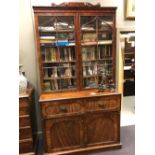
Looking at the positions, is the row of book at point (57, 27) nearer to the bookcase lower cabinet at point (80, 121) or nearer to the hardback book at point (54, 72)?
the hardback book at point (54, 72)

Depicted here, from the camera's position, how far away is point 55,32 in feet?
8.72

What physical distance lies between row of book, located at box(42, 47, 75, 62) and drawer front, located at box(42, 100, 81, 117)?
2.13 ft

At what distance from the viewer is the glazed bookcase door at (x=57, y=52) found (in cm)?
262

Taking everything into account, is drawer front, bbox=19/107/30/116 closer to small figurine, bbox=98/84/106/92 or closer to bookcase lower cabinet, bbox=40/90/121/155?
bookcase lower cabinet, bbox=40/90/121/155

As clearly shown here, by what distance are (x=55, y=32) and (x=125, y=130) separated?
2.01m

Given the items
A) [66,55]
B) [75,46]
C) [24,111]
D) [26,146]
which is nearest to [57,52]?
[66,55]

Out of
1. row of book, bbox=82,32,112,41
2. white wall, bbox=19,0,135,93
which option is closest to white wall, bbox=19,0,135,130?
white wall, bbox=19,0,135,93

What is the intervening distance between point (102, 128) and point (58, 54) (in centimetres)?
121

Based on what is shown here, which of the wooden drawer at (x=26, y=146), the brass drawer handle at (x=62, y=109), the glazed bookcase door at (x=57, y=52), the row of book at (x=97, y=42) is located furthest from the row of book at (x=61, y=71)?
the wooden drawer at (x=26, y=146)

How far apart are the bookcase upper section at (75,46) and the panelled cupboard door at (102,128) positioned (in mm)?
459
